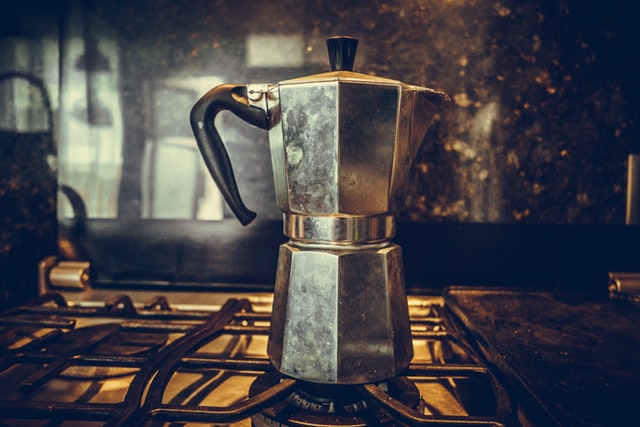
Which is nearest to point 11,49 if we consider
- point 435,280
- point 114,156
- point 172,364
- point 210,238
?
point 114,156

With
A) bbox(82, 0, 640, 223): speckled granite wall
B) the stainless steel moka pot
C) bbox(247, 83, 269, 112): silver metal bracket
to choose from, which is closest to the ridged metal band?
the stainless steel moka pot

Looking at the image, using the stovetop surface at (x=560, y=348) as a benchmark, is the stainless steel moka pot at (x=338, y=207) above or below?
above

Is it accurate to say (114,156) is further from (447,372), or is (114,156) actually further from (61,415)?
(447,372)

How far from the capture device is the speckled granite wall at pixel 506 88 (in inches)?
Answer: 28.7

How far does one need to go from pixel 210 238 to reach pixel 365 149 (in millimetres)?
408

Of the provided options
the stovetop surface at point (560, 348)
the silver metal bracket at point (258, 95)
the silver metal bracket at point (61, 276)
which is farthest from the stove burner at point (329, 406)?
the silver metal bracket at point (61, 276)

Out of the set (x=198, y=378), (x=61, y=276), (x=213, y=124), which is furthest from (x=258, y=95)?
(x=61, y=276)

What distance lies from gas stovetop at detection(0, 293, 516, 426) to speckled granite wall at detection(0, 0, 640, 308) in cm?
21

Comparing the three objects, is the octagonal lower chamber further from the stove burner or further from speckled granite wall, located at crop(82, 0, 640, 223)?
speckled granite wall, located at crop(82, 0, 640, 223)

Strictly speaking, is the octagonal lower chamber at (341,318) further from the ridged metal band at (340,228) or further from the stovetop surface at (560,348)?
the stovetop surface at (560,348)

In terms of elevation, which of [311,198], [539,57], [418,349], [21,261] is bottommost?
[418,349]

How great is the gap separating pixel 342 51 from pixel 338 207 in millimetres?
164

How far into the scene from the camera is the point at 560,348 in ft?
1.64

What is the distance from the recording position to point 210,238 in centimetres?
77
